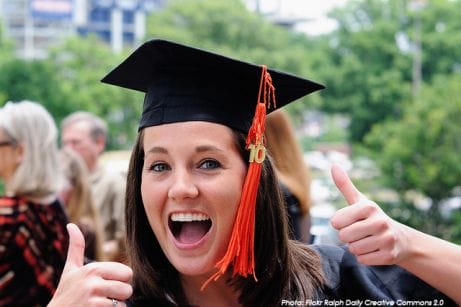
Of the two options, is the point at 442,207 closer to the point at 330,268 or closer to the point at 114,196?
the point at 114,196

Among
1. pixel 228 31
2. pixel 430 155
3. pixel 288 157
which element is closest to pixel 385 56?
pixel 228 31

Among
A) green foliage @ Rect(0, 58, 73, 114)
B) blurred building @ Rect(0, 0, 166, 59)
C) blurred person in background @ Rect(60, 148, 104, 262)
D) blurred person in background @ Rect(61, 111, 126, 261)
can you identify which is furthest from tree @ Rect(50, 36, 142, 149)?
blurred building @ Rect(0, 0, 166, 59)

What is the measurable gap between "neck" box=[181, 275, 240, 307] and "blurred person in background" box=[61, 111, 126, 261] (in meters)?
2.57

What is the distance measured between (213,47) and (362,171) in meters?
19.5

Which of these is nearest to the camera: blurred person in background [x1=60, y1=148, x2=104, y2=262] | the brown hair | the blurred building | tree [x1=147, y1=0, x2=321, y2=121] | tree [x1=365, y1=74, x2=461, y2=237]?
the brown hair

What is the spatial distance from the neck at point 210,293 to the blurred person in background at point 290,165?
4.68 ft

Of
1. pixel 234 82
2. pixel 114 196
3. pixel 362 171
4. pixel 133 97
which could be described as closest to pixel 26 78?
pixel 133 97

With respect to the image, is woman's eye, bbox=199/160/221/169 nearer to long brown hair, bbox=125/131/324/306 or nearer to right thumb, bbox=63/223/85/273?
long brown hair, bbox=125/131/324/306

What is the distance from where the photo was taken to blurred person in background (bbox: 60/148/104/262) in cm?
374

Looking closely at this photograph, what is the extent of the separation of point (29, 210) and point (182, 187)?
164 centimetres

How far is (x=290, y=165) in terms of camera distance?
3.34 meters

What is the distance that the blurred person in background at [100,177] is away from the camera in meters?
4.50

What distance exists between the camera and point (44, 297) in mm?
3010

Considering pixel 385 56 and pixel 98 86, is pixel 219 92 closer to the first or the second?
pixel 98 86
